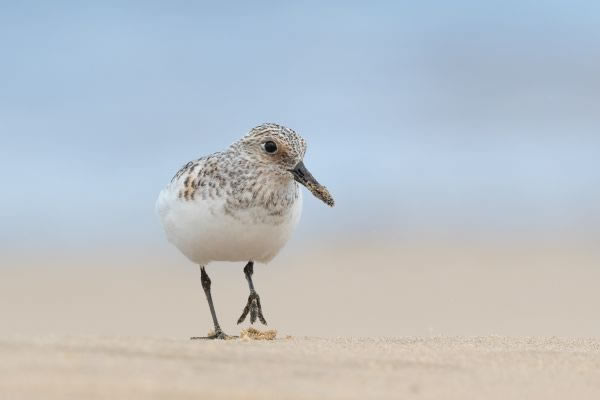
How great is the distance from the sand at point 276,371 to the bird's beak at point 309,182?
125 cm

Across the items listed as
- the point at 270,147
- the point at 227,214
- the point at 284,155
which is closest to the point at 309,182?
the point at 284,155

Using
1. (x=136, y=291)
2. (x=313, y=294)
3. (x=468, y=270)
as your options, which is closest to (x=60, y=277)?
(x=136, y=291)

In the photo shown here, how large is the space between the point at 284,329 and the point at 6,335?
6.08 metres

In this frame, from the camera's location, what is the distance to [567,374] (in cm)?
559

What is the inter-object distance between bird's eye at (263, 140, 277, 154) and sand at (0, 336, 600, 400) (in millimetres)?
1523

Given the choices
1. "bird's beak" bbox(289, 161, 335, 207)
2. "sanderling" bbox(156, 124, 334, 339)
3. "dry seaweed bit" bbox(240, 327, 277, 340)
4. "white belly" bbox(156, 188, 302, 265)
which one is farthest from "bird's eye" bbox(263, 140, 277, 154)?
"dry seaweed bit" bbox(240, 327, 277, 340)

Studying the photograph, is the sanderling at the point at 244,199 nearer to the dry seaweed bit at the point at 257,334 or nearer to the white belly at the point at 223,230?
the white belly at the point at 223,230

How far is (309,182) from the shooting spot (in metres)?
7.22

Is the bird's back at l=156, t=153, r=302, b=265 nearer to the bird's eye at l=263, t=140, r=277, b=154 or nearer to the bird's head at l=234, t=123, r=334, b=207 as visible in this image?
the bird's head at l=234, t=123, r=334, b=207

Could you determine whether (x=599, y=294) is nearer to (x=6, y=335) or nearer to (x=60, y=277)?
(x=60, y=277)

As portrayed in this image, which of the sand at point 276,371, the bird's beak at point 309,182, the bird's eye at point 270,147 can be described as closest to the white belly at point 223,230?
the bird's beak at point 309,182

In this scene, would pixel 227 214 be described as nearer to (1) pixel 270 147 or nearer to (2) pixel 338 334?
(1) pixel 270 147

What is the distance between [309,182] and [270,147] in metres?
0.36

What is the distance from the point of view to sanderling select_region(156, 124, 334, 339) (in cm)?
712
